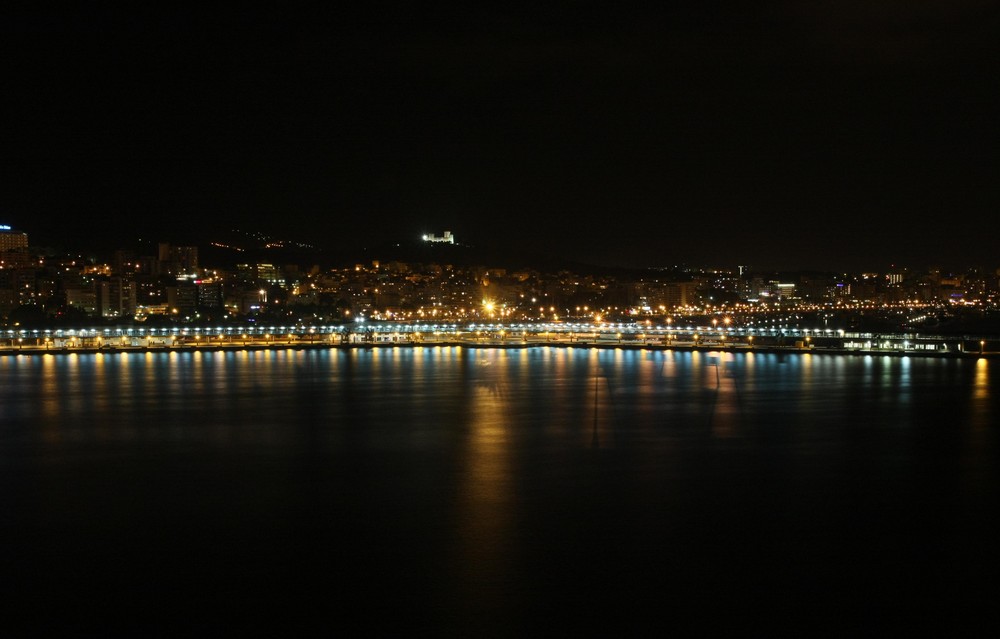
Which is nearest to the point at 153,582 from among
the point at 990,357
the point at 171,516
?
the point at 171,516

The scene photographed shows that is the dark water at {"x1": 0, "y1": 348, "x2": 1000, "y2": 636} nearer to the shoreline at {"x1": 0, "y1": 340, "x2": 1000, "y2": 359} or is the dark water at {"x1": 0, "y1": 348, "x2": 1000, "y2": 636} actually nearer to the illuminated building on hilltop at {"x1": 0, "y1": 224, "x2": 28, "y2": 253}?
the shoreline at {"x1": 0, "y1": 340, "x2": 1000, "y2": 359}

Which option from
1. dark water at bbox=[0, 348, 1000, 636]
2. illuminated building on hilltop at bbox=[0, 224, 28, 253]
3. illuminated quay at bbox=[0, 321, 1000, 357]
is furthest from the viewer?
illuminated building on hilltop at bbox=[0, 224, 28, 253]

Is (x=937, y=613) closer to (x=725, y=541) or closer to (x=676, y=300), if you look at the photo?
(x=725, y=541)

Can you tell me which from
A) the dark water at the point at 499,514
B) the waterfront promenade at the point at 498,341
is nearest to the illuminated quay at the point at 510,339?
the waterfront promenade at the point at 498,341

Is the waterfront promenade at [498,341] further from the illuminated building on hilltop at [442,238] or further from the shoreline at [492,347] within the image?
the illuminated building on hilltop at [442,238]

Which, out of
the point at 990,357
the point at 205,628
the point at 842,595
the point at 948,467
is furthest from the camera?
the point at 990,357

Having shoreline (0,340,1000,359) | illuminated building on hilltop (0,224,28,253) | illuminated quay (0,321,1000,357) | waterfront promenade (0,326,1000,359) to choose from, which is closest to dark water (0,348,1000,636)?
shoreline (0,340,1000,359)
